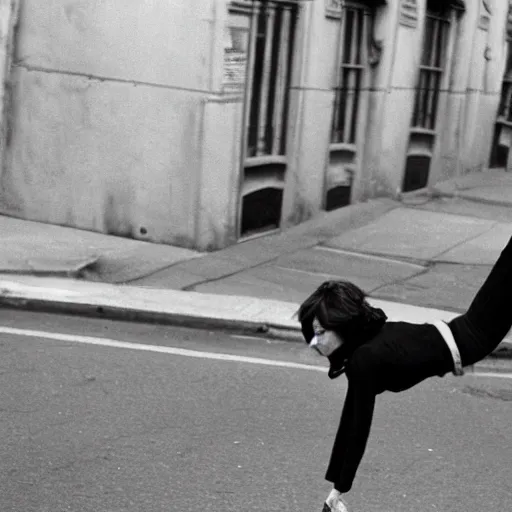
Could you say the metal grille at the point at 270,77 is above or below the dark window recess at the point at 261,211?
above

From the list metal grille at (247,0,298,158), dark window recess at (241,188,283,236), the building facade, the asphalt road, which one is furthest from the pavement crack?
metal grille at (247,0,298,158)

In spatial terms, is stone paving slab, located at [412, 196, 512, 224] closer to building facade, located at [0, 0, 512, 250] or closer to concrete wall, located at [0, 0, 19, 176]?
building facade, located at [0, 0, 512, 250]

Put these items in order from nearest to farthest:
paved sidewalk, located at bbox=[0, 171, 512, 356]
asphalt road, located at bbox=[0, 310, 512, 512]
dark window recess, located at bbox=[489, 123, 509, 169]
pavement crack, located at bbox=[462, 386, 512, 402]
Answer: asphalt road, located at bbox=[0, 310, 512, 512] < pavement crack, located at bbox=[462, 386, 512, 402] < paved sidewalk, located at bbox=[0, 171, 512, 356] < dark window recess, located at bbox=[489, 123, 509, 169]

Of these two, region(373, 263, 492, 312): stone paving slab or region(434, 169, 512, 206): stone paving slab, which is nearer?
region(373, 263, 492, 312): stone paving slab

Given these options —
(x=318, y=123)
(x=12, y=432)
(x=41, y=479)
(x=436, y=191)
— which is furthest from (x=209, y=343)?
(x=436, y=191)

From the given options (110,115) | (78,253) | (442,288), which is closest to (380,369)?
(442,288)

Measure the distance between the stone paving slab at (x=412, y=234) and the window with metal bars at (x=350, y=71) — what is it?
1334 mm

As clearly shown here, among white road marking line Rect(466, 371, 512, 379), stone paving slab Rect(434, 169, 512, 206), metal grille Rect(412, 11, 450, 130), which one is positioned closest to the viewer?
white road marking line Rect(466, 371, 512, 379)

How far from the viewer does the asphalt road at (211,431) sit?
627cm

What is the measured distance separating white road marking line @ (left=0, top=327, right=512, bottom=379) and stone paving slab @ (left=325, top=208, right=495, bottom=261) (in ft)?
16.3

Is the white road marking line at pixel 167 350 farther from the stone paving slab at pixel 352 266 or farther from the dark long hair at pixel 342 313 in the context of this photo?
the dark long hair at pixel 342 313

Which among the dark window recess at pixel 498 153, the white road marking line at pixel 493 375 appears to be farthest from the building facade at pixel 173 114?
the dark window recess at pixel 498 153

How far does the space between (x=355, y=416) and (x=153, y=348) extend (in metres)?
4.43

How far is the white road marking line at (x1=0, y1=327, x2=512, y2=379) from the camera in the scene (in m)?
8.98
